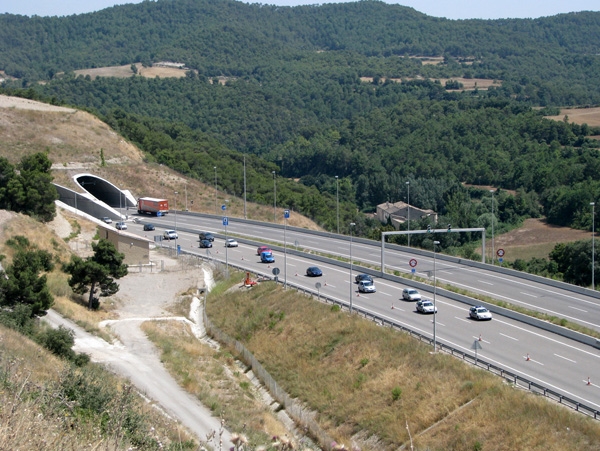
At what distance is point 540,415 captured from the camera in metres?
24.6

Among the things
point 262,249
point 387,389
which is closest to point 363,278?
point 262,249

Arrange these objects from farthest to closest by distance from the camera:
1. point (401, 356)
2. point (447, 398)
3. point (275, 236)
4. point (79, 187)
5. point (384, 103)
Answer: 1. point (384, 103)
2. point (79, 187)
3. point (275, 236)
4. point (401, 356)
5. point (447, 398)

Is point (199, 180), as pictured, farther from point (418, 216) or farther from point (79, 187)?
point (418, 216)

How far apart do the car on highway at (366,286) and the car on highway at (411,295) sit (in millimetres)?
2106

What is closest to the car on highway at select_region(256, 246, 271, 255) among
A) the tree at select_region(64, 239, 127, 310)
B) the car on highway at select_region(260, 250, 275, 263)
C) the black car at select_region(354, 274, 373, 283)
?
the car on highway at select_region(260, 250, 275, 263)

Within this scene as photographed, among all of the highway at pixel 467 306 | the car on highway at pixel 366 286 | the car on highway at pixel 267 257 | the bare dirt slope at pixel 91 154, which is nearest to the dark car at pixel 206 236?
the highway at pixel 467 306

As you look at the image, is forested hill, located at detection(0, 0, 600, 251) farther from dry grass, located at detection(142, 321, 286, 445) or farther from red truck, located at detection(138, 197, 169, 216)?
dry grass, located at detection(142, 321, 286, 445)

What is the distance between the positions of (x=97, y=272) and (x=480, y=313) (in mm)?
18800

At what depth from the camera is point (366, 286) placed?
143 feet

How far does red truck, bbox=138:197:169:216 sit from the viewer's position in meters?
73.6

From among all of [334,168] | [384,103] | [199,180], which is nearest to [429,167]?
[334,168]

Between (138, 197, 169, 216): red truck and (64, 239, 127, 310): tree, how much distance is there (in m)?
29.8

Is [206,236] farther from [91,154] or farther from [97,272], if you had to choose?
[91,154]

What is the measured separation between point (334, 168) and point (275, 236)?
69.7 metres
